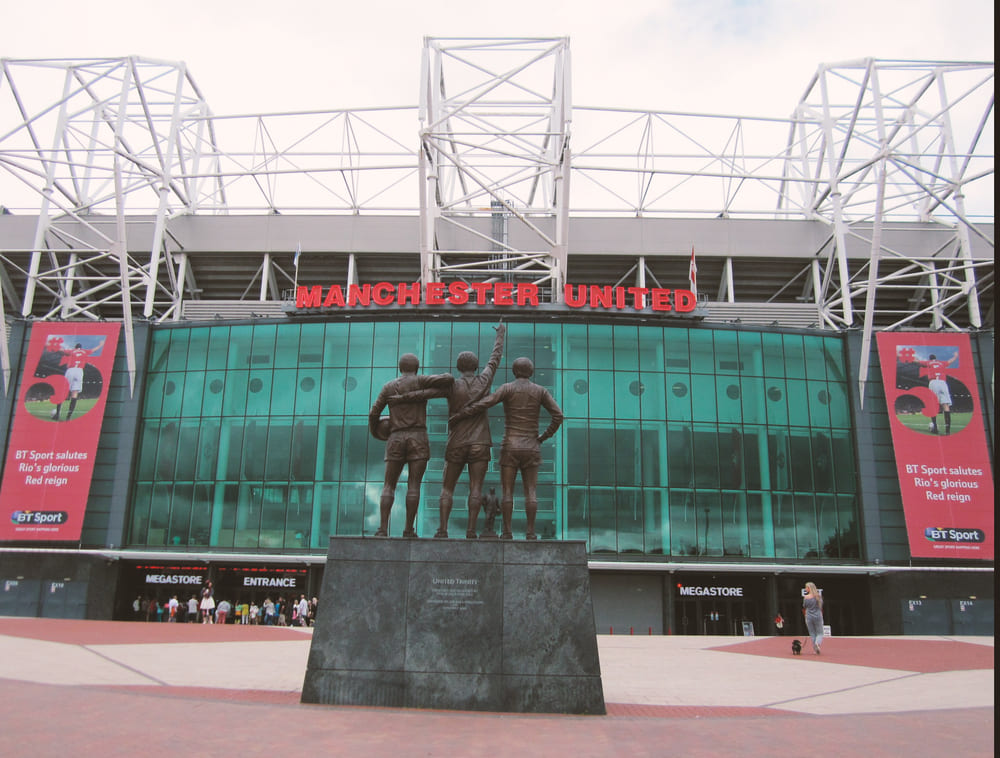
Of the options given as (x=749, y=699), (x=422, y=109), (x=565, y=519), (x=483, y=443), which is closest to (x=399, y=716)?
(x=483, y=443)

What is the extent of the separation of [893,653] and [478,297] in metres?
24.0

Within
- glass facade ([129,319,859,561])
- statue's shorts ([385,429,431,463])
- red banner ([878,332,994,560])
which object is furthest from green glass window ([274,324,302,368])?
red banner ([878,332,994,560])

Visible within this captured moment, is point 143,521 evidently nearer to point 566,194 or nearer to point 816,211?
point 566,194

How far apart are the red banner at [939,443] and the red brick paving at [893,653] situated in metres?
8.17

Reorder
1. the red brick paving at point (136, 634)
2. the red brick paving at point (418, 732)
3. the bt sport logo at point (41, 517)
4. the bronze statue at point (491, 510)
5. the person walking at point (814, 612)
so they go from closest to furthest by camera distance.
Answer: the red brick paving at point (418, 732), the bronze statue at point (491, 510), the person walking at point (814, 612), the red brick paving at point (136, 634), the bt sport logo at point (41, 517)

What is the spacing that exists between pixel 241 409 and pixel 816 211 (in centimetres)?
3502

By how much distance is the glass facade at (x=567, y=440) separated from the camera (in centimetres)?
3781

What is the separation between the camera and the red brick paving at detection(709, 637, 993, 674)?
19.7 metres

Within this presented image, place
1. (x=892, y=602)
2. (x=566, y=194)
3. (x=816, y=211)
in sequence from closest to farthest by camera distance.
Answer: (x=892, y=602)
(x=566, y=194)
(x=816, y=211)

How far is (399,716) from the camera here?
10891 millimetres

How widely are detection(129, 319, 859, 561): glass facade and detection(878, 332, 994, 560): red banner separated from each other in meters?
2.48

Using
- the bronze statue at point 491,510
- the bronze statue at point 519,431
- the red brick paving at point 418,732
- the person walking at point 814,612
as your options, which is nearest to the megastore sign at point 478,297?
the person walking at point 814,612

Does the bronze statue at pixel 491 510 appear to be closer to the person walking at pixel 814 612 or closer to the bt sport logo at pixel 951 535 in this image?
the person walking at pixel 814 612

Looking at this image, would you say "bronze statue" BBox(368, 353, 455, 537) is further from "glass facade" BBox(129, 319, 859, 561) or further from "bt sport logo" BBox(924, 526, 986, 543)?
"bt sport logo" BBox(924, 526, 986, 543)
